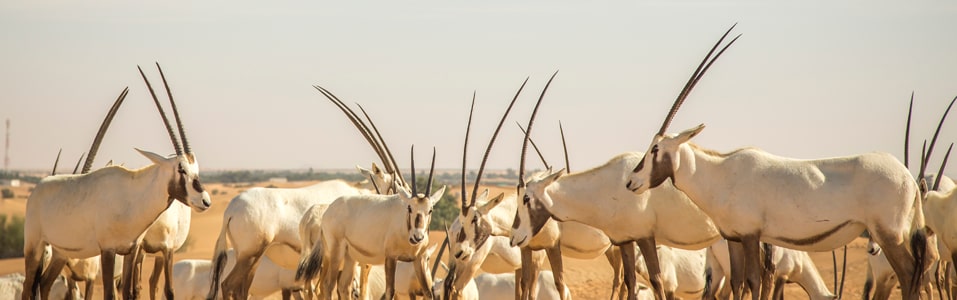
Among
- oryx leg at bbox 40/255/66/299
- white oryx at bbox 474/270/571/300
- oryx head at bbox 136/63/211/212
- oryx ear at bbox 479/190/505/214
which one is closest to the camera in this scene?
oryx head at bbox 136/63/211/212

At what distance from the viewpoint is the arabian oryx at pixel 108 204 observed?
37.4 ft

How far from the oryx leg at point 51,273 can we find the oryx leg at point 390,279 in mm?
3426

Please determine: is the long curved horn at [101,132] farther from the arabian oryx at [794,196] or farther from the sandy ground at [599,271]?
the sandy ground at [599,271]

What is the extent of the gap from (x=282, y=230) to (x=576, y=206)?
4.34 metres

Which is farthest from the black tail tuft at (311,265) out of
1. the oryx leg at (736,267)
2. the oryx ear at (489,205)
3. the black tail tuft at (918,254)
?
the black tail tuft at (918,254)

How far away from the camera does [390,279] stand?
12828 mm

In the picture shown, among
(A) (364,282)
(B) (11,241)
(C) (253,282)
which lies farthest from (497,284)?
→ (B) (11,241)

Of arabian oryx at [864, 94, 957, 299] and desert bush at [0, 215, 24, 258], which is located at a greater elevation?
arabian oryx at [864, 94, 957, 299]

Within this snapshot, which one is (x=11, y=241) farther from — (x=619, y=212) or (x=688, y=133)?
→ (x=688, y=133)

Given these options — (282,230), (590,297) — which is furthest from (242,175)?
(282,230)

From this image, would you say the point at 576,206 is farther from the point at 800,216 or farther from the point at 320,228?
the point at 320,228

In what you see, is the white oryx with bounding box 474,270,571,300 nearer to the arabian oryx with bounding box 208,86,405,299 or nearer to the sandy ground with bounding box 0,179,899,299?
the arabian oryx with bounding box 208,86,405,299

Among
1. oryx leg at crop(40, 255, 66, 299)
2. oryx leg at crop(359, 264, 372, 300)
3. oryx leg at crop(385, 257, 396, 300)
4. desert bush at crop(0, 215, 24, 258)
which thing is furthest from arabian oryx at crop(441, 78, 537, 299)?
desert bush at crop(0, 215, 24, 258)

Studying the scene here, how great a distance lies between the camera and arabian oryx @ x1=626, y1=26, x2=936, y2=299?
9875 mm
